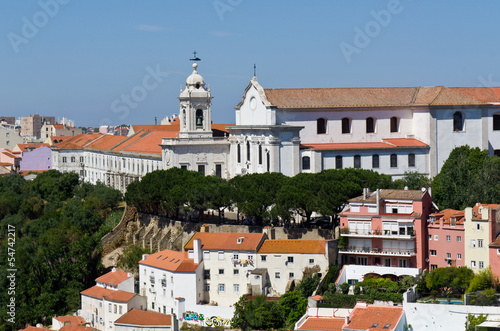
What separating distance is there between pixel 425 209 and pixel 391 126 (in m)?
19.3

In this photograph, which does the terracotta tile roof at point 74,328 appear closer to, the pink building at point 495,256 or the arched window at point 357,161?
the pink building at point 495,256

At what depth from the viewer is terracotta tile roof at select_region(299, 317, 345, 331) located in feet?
141

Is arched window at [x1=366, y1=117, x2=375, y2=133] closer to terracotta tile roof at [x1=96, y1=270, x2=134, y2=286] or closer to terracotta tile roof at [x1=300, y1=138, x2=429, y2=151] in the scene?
terracotta tile roof at [x1=300, y1=138, x2=429, y2=151]

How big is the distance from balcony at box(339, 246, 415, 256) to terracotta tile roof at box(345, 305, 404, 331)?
13.7 feet

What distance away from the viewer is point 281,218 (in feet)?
175

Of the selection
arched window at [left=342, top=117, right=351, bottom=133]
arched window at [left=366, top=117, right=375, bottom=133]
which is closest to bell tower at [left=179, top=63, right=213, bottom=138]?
arched window at [left=342, top=117, right=351, bottom=133]

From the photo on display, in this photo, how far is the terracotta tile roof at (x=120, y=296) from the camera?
50.2 metres

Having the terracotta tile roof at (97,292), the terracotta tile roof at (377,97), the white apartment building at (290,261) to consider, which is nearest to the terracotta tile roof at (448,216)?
the white apartment building at (290,261)

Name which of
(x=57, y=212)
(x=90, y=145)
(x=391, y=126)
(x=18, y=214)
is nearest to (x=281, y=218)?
(x=391, y=126)

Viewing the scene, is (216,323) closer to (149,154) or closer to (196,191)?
(196,191)

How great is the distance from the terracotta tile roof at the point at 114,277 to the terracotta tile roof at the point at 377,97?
16059 millimetres

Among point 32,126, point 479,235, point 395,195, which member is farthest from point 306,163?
point 32,126

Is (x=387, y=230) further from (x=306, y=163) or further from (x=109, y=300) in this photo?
(x=306, y=163)

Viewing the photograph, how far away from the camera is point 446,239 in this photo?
46125 millimetres
